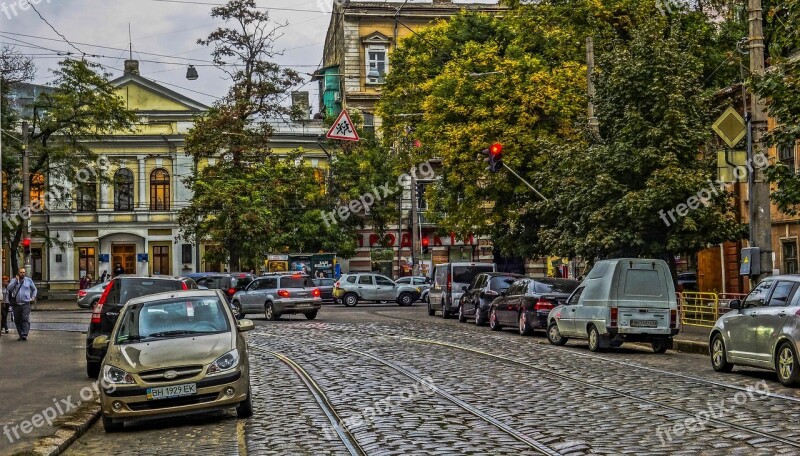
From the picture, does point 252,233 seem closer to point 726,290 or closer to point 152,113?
point 152,113

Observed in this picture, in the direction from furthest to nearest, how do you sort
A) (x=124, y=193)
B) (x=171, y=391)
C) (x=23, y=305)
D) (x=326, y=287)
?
(x=124, y=193)
(x=326, y=287)
(x=23, y=305)
(x=171, y=391)

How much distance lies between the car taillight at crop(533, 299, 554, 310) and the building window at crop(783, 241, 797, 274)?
37.6 feet

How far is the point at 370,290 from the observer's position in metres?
58.5

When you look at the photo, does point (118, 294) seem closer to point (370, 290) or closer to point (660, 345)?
point (660, 345)

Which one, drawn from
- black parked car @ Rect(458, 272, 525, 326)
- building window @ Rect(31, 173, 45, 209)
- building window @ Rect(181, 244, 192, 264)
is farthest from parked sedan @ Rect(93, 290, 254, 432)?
building window @ Rect(181, 244, 192, 264)

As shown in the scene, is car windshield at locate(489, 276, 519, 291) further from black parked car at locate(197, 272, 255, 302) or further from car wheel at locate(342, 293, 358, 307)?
car wheel at locate(342, 293, 358, 307)

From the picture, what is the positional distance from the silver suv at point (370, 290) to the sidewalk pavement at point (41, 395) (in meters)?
31.3

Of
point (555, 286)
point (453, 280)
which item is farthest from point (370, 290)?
point (555, 286)

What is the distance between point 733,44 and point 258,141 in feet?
85.1

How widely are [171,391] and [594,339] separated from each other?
13.5 meters

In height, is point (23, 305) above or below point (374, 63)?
below

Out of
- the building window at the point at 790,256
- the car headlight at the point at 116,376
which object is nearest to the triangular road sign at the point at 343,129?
the building window at the point at 790,256

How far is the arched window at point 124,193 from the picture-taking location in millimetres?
77500

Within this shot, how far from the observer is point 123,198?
77.9m
